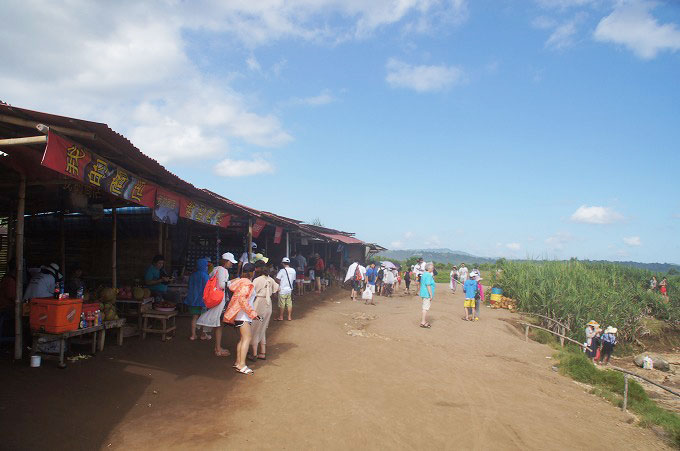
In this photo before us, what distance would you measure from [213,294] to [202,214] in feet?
9.60

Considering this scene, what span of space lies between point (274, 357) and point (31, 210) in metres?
7.71

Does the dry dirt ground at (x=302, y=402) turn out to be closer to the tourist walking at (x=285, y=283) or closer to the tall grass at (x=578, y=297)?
the tourist walking at (x=285, y=283)

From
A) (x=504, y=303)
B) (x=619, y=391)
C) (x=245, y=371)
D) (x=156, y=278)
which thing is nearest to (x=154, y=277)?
(x=156, y=278)

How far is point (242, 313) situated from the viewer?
646 cm

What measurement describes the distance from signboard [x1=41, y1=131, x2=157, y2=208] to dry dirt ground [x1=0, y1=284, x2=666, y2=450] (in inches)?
99.2

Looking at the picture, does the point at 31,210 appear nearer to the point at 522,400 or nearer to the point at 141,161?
the point at 141,161

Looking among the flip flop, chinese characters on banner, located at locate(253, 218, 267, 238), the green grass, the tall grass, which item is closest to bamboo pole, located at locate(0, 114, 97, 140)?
the flip flop

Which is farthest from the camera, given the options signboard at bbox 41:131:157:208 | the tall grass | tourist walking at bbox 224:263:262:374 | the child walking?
the tall grass

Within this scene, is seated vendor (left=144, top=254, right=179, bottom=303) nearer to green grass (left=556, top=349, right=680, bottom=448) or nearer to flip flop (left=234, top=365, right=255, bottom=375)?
flip flop (left=234, top=365, right=255, bottom=375)

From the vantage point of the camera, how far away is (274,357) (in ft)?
25.1

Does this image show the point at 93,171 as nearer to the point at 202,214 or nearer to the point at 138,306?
the point at 138,306

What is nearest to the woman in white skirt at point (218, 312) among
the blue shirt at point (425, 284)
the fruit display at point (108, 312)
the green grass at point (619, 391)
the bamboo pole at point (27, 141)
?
the fruit display at point (108, 312)

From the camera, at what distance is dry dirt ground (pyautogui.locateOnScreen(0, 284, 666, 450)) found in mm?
4469

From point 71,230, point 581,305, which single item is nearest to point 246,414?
point 71,230
